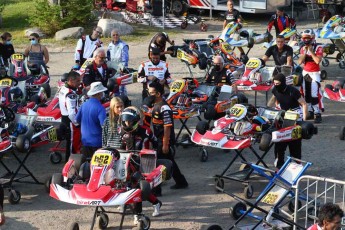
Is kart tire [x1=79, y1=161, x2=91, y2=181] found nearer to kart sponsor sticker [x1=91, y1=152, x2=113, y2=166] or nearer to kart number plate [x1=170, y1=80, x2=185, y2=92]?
kart sponsor sticker [x1=91, y1=152, x2=113, y2=166]

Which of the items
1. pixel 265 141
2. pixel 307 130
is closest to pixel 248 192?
pixel 265 141

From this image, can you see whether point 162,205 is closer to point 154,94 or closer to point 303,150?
point 154,94

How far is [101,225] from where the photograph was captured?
11.6 metres

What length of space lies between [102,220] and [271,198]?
2.40 m

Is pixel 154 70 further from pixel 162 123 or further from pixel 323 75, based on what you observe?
pixel 323 75

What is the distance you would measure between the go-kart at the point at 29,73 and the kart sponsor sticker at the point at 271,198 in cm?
710

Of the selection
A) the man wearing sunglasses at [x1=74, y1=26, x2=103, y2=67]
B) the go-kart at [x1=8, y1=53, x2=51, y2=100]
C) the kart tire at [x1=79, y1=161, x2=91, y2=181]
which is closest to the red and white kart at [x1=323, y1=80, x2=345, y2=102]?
the man wearing sunglasses at [x1=74, y1=26, x2=103, y2=67]

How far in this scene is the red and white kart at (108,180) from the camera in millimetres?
10461

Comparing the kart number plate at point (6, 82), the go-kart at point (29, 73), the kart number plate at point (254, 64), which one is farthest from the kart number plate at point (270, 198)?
the go-kart at point (29, 73)

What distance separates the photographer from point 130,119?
11438 mm

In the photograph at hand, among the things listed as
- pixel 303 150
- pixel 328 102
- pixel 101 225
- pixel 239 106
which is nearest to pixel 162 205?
pixel 101 225

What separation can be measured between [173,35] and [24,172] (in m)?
14.0

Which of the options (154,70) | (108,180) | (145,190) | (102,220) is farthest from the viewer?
(154,70)

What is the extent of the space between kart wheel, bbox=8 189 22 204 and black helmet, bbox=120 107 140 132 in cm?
228
